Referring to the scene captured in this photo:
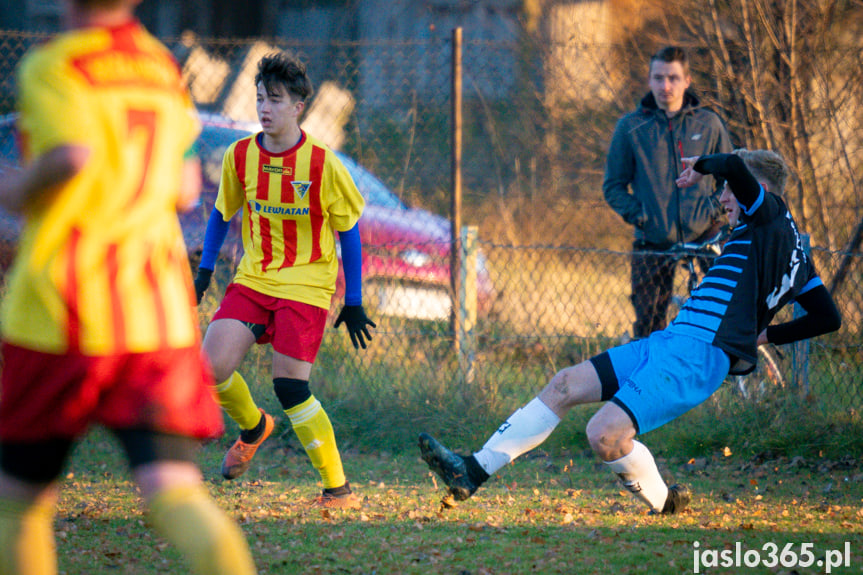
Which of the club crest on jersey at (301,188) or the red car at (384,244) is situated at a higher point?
the club crest on jersey at (301,188)

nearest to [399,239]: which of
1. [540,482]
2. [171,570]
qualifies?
[540,482]

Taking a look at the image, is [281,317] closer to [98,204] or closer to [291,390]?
[291,390]

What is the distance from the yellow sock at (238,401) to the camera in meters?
3.91

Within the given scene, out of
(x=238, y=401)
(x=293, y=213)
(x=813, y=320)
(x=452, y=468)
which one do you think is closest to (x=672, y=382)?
(x=813, y=320)

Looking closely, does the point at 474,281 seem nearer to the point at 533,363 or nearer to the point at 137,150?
the point at 533,363

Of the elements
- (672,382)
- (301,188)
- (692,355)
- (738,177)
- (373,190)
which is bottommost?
(672,382)

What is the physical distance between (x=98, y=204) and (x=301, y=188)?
1.99m

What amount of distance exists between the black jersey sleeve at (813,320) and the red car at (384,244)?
2.20 metres

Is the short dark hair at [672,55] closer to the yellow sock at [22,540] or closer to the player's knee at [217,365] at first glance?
the player's knee at [217,365]

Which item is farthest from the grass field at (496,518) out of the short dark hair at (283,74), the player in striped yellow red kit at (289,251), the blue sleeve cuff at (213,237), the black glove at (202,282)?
the short dark hair at (283,74)

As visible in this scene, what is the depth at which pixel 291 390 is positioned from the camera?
375 centimetres

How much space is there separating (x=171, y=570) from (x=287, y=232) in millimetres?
1522

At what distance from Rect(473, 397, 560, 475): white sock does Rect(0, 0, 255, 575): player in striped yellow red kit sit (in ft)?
5.58

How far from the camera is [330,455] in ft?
12.6
